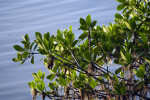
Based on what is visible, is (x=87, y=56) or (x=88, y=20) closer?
(x=87, y=56)

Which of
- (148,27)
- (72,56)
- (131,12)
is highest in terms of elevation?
(131,12)


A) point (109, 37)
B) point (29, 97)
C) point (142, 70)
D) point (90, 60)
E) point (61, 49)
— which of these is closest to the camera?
point (142, 70)

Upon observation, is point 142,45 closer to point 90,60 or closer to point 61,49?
point 90,60

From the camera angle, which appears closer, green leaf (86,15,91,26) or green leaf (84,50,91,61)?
green leaf (84,50,91,61)

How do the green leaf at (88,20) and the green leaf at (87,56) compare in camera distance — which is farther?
the green leaf at (88,20)

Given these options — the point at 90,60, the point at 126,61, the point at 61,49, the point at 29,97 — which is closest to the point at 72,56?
the point at 61,49

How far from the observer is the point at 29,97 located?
5.74 meters

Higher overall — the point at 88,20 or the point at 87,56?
the point at 88,20

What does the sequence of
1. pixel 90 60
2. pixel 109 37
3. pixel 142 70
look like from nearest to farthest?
pixel 142 70, pixel 90 60, pixel 109 37

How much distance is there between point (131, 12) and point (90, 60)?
63 centimetres

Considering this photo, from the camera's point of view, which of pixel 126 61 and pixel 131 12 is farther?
pixel 131 12

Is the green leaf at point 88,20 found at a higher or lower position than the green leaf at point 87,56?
higher

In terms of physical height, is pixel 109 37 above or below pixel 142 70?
above

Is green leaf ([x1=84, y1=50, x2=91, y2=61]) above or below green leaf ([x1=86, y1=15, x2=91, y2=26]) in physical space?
below
